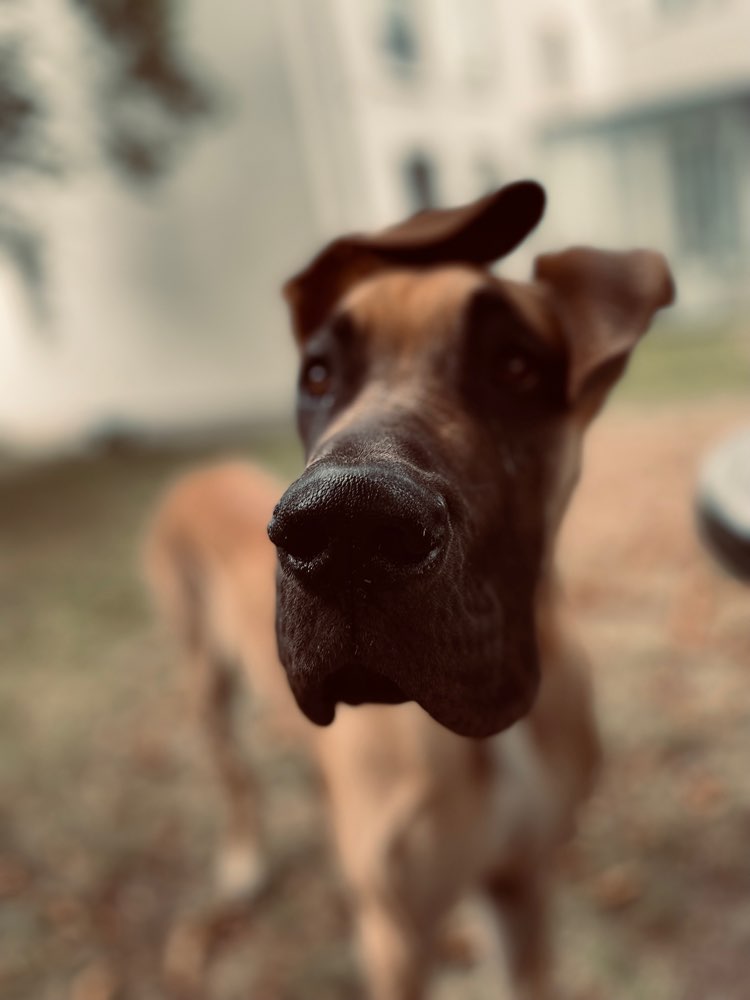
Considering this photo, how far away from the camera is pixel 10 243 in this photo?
1.18 metres

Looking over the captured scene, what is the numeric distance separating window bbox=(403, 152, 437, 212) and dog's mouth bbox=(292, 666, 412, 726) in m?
1.41

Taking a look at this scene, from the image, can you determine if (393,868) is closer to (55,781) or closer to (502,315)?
(502,315)

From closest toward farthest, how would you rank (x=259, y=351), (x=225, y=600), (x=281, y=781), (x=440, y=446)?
(x=440, y=446), (x=225, y=600), (x=259, y=351), (x=281, y=781)

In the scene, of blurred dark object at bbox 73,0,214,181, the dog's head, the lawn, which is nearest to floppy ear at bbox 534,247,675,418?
the dog's head

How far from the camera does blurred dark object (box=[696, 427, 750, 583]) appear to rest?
2.87 feet

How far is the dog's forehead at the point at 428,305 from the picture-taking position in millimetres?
620

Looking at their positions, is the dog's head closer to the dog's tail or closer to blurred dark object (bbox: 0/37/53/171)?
blurred dark object (bbox: 0/37/53/171)

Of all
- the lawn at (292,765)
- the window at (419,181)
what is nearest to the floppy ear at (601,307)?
the lawn at (292,765)

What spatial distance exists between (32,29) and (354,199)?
0.90 meters

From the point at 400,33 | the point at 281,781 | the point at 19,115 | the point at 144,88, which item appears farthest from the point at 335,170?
the point at 281,781

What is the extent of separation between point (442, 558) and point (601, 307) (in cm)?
29

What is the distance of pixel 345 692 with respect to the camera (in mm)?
450

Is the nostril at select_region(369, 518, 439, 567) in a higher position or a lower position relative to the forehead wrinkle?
lower

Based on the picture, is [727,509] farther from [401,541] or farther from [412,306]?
[401,541]
